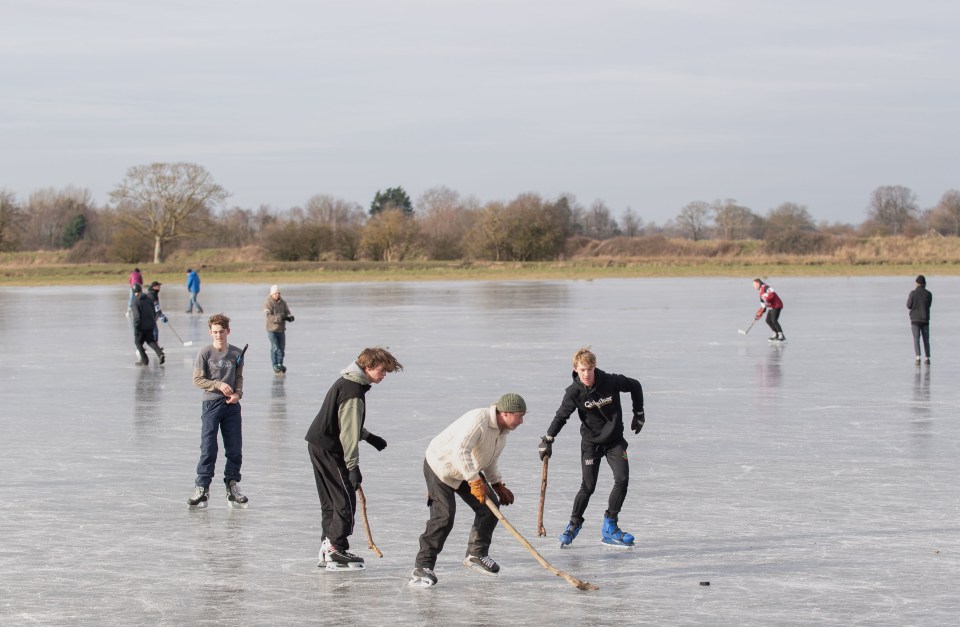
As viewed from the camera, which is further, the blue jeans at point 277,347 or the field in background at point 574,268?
the field in background at point 574,268

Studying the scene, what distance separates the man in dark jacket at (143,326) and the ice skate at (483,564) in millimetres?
13153

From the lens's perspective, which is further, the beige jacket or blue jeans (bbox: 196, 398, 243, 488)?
blue jeans (bbox: 196, 398, 243, 488)

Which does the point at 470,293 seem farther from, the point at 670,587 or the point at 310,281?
the point at 670,587

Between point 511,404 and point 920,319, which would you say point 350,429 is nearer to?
point 511,404

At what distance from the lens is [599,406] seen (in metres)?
7.61

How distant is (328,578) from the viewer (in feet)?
22.3

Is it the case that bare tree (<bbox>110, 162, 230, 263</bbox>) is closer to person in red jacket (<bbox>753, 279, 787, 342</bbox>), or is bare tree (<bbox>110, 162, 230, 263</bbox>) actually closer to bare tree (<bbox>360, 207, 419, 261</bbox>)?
bare tree (<bbox>360, 207, 419, 261</bbox>)

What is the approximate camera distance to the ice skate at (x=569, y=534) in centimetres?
748

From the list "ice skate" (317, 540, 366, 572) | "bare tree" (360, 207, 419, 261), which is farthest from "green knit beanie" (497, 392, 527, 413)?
"bare tree" (360, 207, 419, 261)

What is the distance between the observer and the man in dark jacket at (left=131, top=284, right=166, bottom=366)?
1895 centimetres

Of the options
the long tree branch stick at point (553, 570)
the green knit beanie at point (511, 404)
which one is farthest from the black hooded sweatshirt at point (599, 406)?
the green knit beanie at point (511, 404)

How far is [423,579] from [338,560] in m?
0.63

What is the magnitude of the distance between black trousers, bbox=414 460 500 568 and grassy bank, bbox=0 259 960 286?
53576mm

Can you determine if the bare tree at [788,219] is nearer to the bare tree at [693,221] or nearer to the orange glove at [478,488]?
the bare tree at [693,221]
